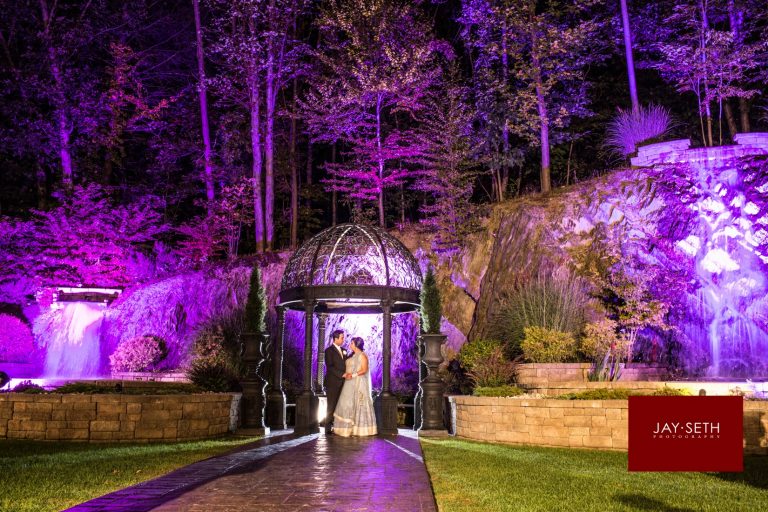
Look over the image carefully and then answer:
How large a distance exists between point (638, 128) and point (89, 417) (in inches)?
669

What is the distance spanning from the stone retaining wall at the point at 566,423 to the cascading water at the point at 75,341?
637 inches

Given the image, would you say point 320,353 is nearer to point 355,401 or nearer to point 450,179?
point 355,401

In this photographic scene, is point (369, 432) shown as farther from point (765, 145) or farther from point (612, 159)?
point (612, 159)

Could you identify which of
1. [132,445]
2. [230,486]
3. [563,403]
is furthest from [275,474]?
[563,403]

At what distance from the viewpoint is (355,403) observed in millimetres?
12148

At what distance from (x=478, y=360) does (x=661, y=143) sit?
9.45 m

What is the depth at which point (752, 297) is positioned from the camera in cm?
1572

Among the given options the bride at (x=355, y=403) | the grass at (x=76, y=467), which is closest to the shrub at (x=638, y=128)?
the bride at (x=355, y=403)

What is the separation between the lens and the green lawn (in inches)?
235

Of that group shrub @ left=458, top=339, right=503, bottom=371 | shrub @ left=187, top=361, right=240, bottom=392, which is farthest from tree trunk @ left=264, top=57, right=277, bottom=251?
shrub @ left=458, top=339, right=503, bottom=371

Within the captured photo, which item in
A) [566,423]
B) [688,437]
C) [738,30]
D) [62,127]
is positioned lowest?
[566,423]

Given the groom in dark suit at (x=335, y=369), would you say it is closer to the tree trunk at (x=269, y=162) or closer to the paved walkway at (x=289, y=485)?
the paved walkway at (x=289, y=485)

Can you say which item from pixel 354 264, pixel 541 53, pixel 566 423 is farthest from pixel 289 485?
pixel 541 53

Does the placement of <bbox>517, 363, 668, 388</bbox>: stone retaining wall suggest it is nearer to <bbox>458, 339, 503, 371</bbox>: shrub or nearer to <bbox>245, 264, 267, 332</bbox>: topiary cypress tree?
<bbox>458, 339, 503, 371</bbox>: shrub
